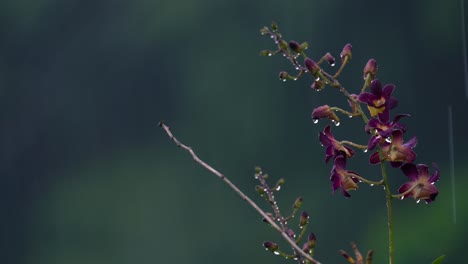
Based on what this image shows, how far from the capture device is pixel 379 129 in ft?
2.26

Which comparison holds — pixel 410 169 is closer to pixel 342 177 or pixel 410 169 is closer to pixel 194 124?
pixel 342 177

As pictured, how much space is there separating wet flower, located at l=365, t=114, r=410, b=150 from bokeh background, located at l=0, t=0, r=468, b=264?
311 inches

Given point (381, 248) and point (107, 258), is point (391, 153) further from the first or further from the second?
point (107, 258)

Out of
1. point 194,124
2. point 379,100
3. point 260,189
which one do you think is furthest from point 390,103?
point 194,124

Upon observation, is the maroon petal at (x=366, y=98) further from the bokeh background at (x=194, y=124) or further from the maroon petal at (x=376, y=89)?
the bokeh background at (x=194, y=124)

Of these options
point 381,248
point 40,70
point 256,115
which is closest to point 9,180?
point 40,70

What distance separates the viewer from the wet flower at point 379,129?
2.22 feet

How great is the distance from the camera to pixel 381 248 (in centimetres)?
869

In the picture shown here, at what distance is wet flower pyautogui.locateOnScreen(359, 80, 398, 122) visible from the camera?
0.70 metres

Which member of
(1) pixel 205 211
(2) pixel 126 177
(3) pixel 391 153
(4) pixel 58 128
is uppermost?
(4) pixel 58 128

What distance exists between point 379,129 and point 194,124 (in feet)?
32.7

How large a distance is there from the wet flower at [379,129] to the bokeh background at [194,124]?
7904mm

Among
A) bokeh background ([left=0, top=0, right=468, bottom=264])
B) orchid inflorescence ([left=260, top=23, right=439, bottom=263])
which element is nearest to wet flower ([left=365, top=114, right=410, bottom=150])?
orchid inflorescence ([left=260, top=23, right=439, bottom=263])

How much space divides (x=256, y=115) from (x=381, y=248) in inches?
98.5
